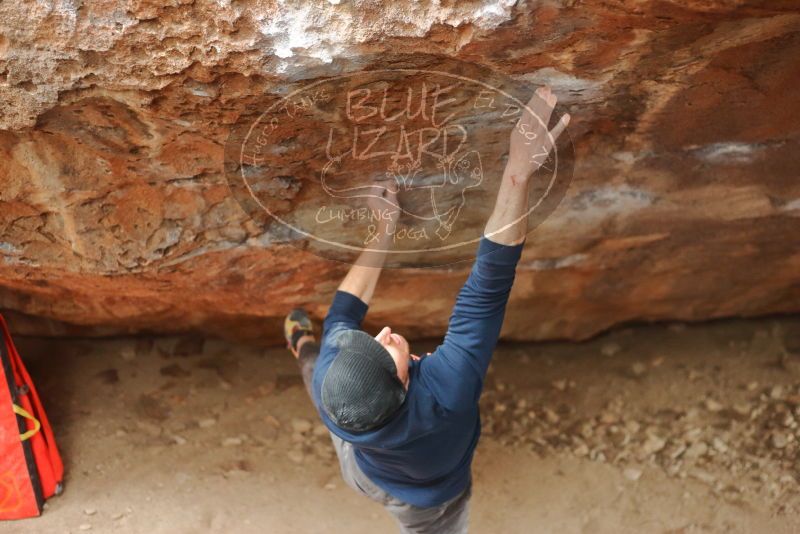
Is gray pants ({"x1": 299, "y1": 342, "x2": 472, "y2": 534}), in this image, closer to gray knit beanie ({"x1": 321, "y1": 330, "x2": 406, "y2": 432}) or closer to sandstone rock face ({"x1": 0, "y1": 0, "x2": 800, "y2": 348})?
gray knit beanie ({"x1": 321, "y1": 330, "x2": 406, "y2": 432})

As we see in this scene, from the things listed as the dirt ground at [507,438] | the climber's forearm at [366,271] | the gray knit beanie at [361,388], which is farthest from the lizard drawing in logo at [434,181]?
the dirt ground at [507,438]

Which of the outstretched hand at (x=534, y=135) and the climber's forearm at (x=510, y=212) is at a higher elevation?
the outstretched hand at (x=534, y=135)

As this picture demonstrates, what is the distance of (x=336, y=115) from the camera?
68.8 inches

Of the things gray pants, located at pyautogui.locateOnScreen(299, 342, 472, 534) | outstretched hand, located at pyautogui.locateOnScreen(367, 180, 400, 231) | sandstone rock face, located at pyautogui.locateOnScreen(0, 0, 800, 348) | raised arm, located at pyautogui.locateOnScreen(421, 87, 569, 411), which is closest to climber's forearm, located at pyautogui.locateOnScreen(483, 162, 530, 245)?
raised arm, located at pyautogui.locateOnScreen(421, 87, 569, 411)

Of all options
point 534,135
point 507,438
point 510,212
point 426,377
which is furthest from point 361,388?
point 507,438

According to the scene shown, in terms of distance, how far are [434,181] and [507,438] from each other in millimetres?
1225

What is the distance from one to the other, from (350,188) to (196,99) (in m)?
0.44

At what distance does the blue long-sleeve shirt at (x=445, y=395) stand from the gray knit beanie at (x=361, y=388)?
0.05m

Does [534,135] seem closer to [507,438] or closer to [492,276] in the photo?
[492,276]

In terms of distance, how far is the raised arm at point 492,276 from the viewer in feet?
5.57

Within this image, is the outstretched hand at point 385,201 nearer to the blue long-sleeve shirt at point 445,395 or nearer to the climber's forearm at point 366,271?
the climber's forearm at point 366,271

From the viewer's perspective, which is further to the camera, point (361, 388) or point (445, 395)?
point (445, 395)

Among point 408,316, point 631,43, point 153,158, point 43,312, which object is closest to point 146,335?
point 43,312

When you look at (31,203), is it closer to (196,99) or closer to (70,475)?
(196,99)
